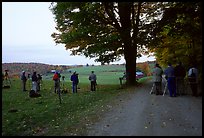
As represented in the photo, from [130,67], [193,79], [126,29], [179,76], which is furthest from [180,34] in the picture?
[193,79]

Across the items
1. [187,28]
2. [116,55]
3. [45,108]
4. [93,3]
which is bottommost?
[45,108]

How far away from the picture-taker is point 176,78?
20891 mm

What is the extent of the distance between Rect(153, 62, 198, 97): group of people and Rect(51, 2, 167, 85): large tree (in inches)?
250

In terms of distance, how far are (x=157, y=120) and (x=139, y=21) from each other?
56.6 feet

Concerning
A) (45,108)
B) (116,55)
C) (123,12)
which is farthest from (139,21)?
(45,108)

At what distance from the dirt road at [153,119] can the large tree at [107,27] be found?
31.4 ft

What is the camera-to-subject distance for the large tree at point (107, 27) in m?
26.3

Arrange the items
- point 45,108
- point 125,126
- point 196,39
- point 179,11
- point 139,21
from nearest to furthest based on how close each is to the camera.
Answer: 1. point 125,126
2. point 45,108
3. point 179,11
4. point 196,39
5. point 139,21

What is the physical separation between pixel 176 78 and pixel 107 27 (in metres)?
9.64

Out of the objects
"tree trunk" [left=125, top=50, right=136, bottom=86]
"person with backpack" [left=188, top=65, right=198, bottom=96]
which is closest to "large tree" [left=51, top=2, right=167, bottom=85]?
"tree trunk" [left=125, top=50, right=136, bottom=86]

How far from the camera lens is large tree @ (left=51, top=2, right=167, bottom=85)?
26344mm

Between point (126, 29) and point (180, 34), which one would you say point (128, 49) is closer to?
point (126, 29)

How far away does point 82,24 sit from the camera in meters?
26.8

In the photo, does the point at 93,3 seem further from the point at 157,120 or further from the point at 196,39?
the point at 157,120
